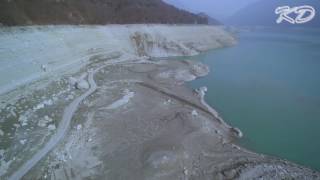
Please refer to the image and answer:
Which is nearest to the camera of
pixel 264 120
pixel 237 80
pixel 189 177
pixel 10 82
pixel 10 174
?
pixel 10 174

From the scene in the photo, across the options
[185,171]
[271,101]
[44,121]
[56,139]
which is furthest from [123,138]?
[271,101]

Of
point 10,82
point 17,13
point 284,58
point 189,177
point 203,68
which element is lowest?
point 284,58

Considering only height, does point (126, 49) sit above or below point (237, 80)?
above

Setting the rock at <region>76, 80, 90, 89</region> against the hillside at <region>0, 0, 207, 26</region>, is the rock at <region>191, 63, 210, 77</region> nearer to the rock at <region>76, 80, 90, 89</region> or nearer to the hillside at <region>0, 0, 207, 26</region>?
the rock at <region>76, 80, 90, 89</region>

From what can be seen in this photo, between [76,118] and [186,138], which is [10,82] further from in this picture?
[186,138]

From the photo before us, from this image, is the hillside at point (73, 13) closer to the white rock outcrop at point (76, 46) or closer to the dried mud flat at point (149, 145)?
the white rock outcrop at point (76, 46)

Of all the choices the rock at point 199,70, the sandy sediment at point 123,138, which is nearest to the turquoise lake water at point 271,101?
the rock at point 199,70

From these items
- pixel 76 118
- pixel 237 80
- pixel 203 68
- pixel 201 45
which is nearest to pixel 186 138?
pixel 76 118
